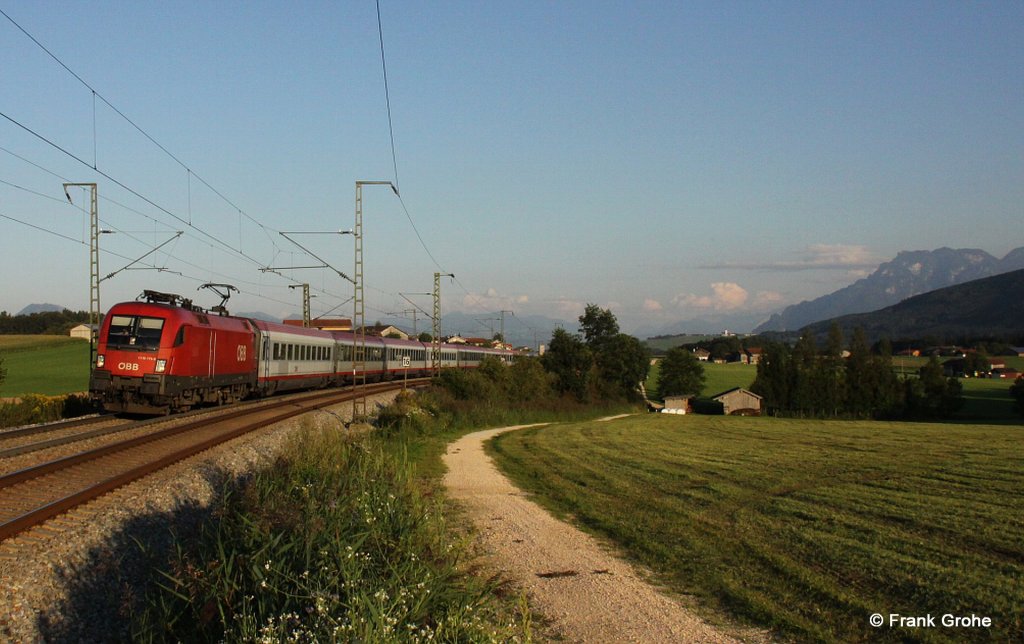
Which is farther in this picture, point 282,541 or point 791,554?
point 791,554

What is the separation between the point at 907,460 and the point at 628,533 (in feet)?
31.7

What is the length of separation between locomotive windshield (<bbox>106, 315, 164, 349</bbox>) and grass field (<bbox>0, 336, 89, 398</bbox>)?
72.8 feet

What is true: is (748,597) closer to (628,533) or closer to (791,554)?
(791,554)

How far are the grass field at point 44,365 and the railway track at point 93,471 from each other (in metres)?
27.5

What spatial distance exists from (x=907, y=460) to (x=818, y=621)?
11744 mm

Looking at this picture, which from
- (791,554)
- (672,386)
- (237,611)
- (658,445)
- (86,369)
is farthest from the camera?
(672,386)

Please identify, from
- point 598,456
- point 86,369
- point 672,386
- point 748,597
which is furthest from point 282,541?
point 672,386

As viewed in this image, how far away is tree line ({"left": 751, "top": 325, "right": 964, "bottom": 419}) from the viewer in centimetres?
9394

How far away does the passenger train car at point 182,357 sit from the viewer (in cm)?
2233

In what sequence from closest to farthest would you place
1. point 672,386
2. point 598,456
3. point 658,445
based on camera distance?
point 598,456 → point 658,445 → point 672,386

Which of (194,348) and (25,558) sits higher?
(194,348)

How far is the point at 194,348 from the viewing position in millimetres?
24125

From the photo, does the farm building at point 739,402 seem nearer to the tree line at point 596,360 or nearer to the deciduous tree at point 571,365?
the tree line at point 596,360

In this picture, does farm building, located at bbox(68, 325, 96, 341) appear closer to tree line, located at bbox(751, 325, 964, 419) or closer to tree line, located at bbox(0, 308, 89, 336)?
tree line, located at bbox(0, 308, 89, 336)
